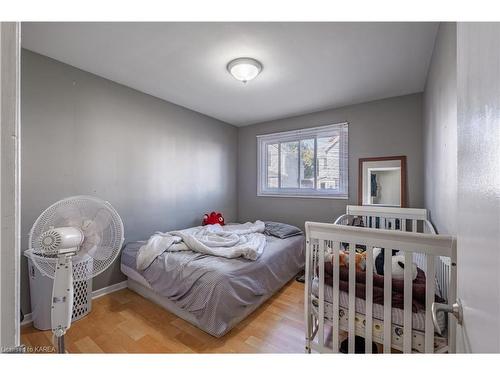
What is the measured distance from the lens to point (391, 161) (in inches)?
111

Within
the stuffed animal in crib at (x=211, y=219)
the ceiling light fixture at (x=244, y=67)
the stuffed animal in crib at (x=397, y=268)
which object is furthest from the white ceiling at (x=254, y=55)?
the stuffed animal in crib at (x=211, y=219)

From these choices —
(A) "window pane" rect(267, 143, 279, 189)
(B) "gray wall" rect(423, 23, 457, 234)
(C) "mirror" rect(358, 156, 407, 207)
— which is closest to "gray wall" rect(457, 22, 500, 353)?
(B) "gray wall" rect(423, 23, 457, 234)

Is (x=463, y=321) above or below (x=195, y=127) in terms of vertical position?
below

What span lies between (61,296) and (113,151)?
5.97 ft

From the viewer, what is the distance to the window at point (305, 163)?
3.20 m

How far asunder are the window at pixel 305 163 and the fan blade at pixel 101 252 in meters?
2.87

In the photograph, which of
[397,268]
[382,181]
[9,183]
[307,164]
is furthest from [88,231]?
[382,181]

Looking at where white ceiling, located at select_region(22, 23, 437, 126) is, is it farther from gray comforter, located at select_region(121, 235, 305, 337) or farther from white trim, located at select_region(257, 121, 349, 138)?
gray comforter, located at select_region(121, 235, 305, 337)

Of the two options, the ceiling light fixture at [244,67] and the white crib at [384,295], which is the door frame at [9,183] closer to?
the white crib at [384,295]

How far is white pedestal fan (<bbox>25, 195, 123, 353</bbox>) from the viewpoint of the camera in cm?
98
